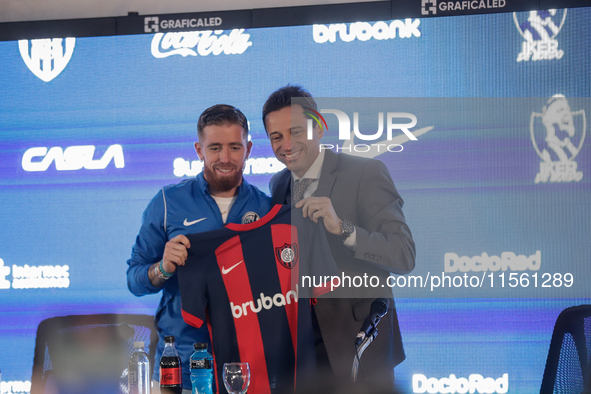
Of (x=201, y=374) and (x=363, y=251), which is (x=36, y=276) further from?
(x=363, y=251)

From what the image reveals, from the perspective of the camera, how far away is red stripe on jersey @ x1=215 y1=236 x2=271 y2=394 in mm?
2059

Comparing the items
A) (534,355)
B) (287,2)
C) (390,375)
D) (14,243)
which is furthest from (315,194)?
(14,243)

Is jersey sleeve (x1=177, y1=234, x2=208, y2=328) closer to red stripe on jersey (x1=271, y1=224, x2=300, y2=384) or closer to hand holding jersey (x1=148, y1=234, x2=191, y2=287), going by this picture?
hand holding jersey (x1=148, y1=234, x2=191, y2=287)

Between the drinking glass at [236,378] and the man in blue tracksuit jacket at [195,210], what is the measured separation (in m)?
0.58

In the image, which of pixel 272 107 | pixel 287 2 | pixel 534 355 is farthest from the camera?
pixel 287 2

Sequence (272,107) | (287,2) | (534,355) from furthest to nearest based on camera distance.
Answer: (287,2) < (272,107) < (534,355)

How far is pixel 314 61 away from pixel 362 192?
74cm

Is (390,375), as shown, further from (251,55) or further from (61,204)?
(61,204)

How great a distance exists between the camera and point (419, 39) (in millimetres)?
2451

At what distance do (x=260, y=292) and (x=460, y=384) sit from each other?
3.65ft

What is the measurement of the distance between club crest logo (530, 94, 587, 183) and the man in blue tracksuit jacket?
4.57ft

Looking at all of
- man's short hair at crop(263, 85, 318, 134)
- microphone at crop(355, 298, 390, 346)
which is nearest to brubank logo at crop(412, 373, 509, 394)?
microphone at crop(355, 298, 390, 346)

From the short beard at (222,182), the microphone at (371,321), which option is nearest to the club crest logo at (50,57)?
the short beard at (222,182)

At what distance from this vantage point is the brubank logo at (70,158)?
2.58 metres
